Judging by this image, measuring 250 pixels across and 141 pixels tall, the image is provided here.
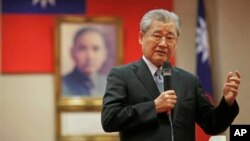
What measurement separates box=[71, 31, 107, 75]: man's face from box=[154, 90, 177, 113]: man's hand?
3525 millimetres

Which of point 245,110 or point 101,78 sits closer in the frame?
point 245,110

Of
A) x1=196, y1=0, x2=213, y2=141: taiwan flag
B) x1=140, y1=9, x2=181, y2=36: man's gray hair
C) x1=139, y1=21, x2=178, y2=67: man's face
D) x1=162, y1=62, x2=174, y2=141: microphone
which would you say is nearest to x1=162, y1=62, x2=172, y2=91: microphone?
x1=162, y1=62, x2=174, y2=141: microphone

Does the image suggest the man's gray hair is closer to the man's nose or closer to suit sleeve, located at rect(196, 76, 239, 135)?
the man's nose

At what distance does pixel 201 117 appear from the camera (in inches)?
77.5

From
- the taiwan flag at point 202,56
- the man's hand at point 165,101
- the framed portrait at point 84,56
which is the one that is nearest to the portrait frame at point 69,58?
the framed portrait at point 84,56

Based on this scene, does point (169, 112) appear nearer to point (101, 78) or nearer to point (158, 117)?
point (158, 117)

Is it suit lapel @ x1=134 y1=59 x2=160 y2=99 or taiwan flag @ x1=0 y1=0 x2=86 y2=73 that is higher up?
taiwan flag @ x1=0 y1=0 x2=86 y2=73

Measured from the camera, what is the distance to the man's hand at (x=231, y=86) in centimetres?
182

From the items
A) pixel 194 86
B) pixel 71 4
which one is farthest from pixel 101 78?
pixel 194 86

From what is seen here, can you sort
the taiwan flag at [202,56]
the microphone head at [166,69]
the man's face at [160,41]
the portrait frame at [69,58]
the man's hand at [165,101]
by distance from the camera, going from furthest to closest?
the portrait frame at [69,58] → the taiwan flag at [202,56] → the man's face at [160,41] → the microphone head at [166,69] → the man's hand at [165,101]

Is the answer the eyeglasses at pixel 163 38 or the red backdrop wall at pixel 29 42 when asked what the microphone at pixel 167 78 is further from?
the red backdrop wall at pixel 29 42

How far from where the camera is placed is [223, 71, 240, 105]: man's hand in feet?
5.98

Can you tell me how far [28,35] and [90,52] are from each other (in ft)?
2.51

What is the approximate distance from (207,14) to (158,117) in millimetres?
3477
